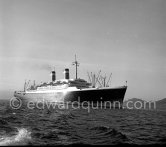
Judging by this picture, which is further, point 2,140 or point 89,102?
point 89,102

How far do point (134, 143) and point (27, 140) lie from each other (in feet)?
21.7

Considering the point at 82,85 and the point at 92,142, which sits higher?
the point at 82,85

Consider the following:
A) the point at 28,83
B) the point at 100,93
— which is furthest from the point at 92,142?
the point at 28,83

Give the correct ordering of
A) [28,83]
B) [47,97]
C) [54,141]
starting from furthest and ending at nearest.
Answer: [28,83], [47,97], [54,141]

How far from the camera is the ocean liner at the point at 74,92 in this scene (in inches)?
1961

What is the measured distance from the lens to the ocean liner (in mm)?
49812

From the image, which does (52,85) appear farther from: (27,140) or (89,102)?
(27,140)

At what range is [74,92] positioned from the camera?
2208 inches

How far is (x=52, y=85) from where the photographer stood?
72.4 metres

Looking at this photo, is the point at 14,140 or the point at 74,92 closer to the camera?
the point at 14,140

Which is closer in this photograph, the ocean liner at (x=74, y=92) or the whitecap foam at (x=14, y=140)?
the whitecap foam at (x=14, y=140)

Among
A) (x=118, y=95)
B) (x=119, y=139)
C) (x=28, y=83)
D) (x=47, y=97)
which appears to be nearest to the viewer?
(x=119, y=139)

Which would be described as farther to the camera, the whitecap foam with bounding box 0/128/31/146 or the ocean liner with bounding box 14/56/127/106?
the ocean liner with bounding box 14/56/127/106

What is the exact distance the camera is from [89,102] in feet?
171
